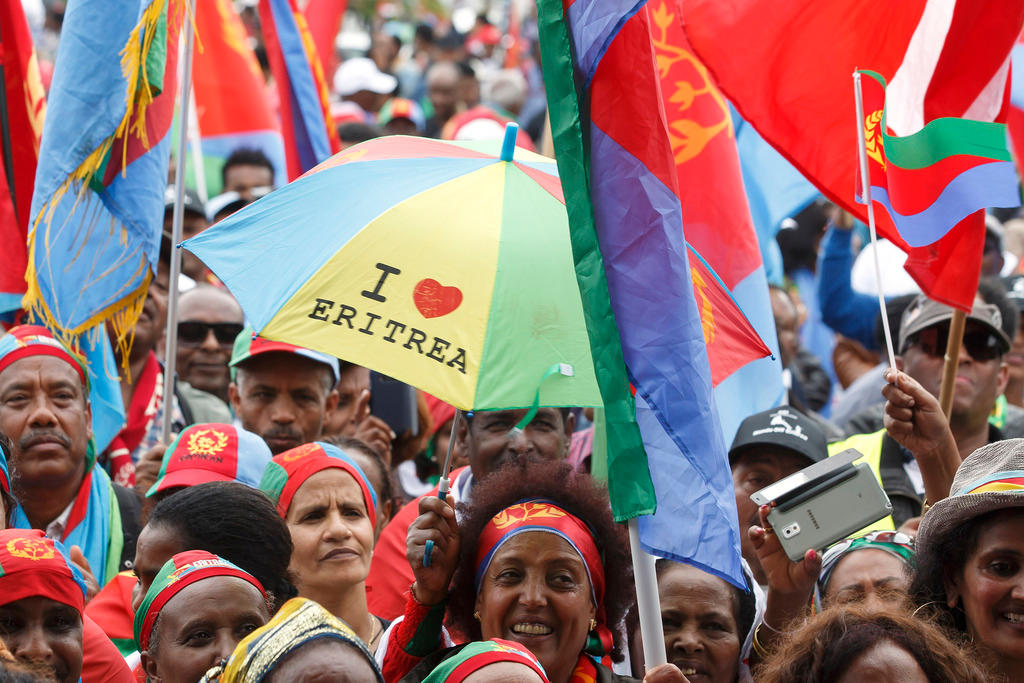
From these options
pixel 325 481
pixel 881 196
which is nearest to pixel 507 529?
pixel 325 481

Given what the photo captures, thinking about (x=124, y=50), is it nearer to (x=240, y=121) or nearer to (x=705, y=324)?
(x=705, y=324)

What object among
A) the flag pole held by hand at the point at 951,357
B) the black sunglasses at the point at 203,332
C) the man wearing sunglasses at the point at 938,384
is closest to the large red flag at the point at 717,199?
the man wearing sunglasses at the point at 938,384

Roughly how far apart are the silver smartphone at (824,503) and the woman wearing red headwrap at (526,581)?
557 millimetres

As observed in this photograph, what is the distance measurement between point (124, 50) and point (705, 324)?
227 cm

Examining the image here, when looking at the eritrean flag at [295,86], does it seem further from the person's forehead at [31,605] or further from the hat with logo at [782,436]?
the person's forehead at [31,605]

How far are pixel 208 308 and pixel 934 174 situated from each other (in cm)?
348

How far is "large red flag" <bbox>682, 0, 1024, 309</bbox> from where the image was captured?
433 cm

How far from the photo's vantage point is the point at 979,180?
425 centimetres

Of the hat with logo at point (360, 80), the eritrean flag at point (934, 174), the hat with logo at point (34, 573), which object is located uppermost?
the hat with logo at point (360, 80)

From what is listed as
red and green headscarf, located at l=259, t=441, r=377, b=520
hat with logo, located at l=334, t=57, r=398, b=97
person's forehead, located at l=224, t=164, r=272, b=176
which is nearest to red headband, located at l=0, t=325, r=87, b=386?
red and green headscarf, located at l=259, t=441, r=377, b=520

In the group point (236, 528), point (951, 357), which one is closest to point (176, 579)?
point (236, 528)

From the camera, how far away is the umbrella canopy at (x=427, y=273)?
11.9 feet

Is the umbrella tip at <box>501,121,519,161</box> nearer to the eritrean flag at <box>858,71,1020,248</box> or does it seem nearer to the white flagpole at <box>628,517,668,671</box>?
the eritrean flag at <box>858,71,1020,248</box>

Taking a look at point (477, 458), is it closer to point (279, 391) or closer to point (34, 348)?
point (279, 391)
